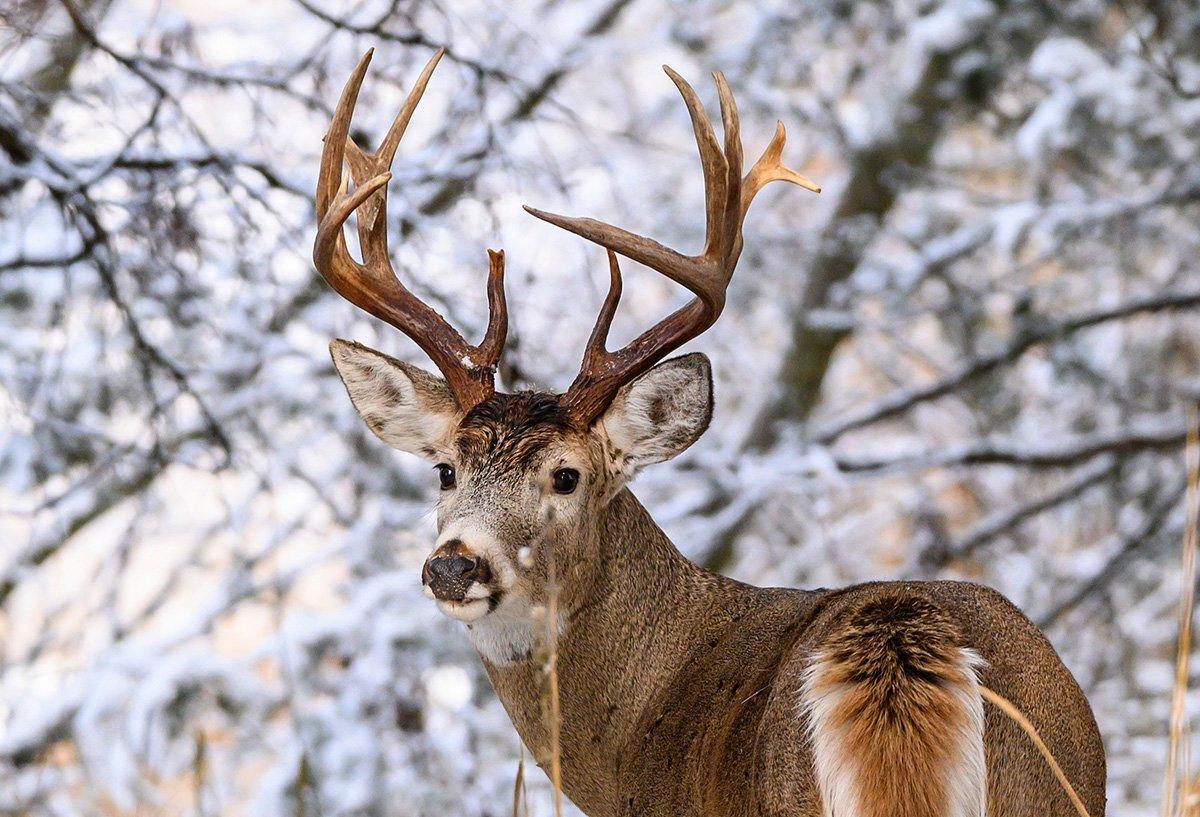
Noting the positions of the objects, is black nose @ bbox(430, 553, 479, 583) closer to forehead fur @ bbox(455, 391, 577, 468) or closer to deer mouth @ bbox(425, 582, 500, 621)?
deer mouth @ bbox(425, 582, 500, 621)

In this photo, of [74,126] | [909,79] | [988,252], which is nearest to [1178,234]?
[988,252]

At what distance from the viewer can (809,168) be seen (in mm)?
14484

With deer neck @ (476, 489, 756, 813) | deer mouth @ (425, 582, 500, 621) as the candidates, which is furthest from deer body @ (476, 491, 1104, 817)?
deer mouth @ (425, 582, 500, 621)

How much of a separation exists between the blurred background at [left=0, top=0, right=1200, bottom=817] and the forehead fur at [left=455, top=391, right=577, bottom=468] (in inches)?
67.2

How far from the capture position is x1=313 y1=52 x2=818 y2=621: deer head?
4.05 meters

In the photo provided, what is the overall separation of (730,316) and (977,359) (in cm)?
241

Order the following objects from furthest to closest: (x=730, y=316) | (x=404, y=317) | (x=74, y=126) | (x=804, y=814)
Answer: (x=730, y=316), (x=74, y=126), (x=404, y=317), (x=804, y=814)

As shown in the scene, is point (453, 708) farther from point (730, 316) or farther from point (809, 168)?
point (809, 168)

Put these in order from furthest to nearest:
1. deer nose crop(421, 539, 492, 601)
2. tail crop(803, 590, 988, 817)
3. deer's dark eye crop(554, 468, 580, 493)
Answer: deer's dark eye crop(554, 468, 580, 493) → deer nose crop(421, 539, 492, 601) → tail crop(803, 590, 988, 817)

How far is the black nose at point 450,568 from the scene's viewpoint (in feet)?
12.2

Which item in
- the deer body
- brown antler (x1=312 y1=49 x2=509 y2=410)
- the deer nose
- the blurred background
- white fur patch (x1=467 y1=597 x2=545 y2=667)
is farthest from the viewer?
the blurred background

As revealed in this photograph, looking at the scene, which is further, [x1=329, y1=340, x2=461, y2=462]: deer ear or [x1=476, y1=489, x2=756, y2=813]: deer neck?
[x1=329, y1=340, x2=461, y2=462]: deer ear

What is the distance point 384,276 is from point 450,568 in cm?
128

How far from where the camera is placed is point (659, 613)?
4.31 m
